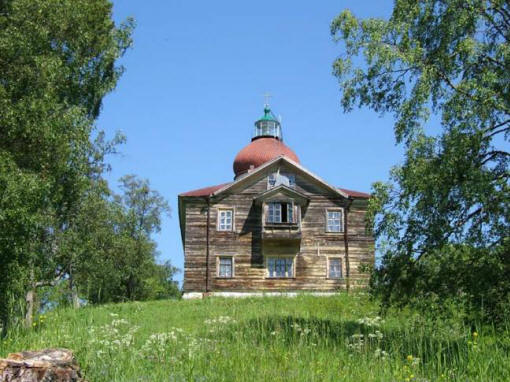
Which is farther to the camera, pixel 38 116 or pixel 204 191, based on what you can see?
pixel 204 191

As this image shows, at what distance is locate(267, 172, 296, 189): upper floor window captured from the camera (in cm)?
3765

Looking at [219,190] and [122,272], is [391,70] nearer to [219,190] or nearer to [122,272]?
[219,190]

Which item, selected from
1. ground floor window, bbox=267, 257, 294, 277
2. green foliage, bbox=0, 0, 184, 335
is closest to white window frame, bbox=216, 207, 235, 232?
ground floor window, bbox=267, 257, 294, 277

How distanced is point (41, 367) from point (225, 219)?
101ft

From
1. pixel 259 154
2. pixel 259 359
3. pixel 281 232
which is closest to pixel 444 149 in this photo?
pixel 259 359

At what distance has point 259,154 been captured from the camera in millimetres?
43656

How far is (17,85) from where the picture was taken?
17719mm

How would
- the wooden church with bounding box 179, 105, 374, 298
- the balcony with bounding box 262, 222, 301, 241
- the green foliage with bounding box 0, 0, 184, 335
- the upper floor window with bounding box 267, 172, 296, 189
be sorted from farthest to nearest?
the upper floor window with bounding box 267, 172, 296, 189 < the wooden church with bounding box 179, 105, 374, 298 < the balcony with bounding box 262, 222, 301, 241 < the green foliage with bounding box 0, 0, 184, 335

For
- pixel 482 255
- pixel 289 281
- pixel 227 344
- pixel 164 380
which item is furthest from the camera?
pixel 289 281

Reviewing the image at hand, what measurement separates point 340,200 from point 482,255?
25071mm

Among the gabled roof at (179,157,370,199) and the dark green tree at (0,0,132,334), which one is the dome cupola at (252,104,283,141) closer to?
the gabled roof at (179,157,370,199)

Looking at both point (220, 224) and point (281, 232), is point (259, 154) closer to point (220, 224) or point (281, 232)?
point (220, 224)

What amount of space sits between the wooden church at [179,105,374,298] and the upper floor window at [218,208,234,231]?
0.06 meters

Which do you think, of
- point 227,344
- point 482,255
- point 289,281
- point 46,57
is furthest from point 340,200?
point 227,344
